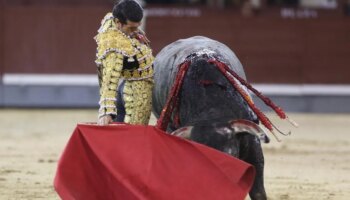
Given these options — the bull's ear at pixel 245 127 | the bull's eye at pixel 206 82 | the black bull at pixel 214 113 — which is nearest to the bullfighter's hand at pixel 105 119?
the black bull at pixel 214 113

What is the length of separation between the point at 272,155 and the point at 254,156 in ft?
9.42

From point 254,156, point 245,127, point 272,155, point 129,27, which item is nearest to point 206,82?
point 245,127

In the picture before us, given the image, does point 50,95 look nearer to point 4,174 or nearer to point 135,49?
point 4,174

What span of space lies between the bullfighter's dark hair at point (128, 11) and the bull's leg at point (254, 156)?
79 cm

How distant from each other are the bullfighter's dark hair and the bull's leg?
2.58 ft

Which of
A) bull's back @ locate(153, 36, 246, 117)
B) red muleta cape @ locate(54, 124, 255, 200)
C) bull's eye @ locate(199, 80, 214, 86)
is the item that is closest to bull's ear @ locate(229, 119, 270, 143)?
red muleta cape @ locate(54, 124, 255, 200)

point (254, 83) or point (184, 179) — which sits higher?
point (184, 179)

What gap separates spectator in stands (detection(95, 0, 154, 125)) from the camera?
454 cm

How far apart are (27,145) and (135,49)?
332 centimetres

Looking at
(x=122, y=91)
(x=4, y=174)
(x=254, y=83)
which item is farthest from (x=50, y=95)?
(x=122, y=91)

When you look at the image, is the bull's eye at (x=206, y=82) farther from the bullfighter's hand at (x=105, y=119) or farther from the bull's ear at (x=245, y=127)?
the bullfighter's hand at (x=105, y=119)

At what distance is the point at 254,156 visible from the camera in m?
4.51

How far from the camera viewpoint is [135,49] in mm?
4730

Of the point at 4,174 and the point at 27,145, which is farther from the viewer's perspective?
the point at 27,145
